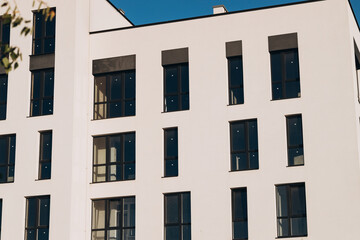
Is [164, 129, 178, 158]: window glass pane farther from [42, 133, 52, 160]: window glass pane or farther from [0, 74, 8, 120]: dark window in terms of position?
[0, 74, 8, 120]: dark window

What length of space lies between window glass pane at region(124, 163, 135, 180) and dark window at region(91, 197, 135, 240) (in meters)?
0.84

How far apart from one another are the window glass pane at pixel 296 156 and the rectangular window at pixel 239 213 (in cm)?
212

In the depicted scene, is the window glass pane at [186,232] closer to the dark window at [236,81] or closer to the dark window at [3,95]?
the dark window at [236,81]

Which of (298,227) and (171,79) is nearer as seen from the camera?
(298,227)

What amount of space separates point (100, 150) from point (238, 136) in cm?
591

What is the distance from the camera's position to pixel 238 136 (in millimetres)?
27625

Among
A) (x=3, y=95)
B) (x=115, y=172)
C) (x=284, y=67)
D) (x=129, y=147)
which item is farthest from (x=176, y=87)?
(x=3, y=95)

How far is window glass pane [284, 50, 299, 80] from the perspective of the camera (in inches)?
1086

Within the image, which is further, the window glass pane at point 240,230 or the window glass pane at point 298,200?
the window glass pane at point 240,230

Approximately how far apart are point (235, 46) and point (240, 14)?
1.35 metres

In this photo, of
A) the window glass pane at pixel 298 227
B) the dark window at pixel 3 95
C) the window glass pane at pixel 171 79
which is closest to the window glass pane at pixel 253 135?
the window glass pane at pixel 298 227

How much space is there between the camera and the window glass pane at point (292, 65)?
27578 millimetres

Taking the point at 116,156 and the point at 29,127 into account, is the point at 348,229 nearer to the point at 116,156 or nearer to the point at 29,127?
the point at 116,156

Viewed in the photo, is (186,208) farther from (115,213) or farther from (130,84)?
(130,84)
